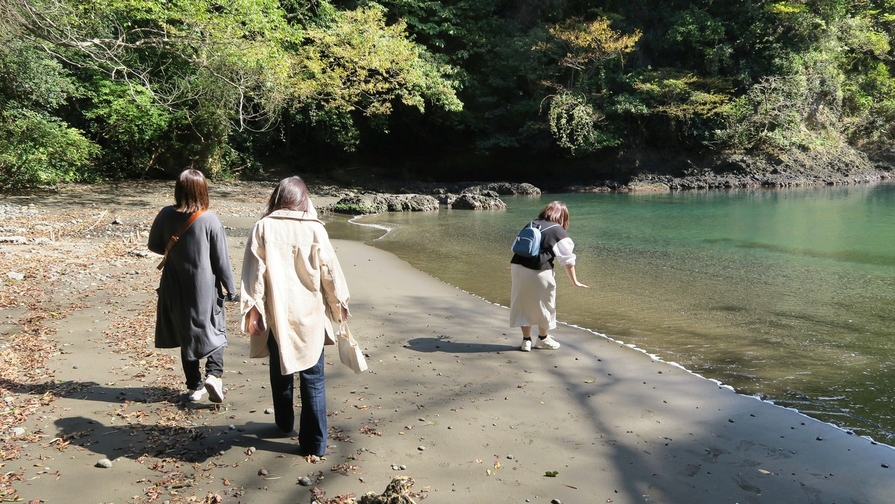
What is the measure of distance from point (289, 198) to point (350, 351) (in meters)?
0.93

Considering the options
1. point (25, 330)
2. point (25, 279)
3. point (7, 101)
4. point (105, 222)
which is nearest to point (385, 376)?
point (25, 330)

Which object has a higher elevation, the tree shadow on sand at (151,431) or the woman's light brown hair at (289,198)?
the woman's light brown hair at (289,198)

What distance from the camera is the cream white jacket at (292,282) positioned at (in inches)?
128

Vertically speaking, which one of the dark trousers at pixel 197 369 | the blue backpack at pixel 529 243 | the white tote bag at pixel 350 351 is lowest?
the dark trousers at pixel 197 369

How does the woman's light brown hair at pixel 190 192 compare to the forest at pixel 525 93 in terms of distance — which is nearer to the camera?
the woman's light brown hair at pixel 190 192

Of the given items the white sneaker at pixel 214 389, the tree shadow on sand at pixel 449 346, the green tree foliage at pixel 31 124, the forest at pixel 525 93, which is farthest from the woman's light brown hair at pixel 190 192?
the forest at pixel 525 93

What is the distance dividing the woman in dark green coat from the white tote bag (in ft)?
3.30

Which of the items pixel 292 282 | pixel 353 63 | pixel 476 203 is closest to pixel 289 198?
pixel 292 282

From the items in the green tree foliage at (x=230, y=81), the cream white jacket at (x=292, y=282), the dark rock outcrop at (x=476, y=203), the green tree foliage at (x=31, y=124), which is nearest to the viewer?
the cream white jacket at (x=292, y=282)

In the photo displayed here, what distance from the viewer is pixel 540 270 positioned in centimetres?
571

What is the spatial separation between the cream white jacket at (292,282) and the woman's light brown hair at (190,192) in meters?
0.88

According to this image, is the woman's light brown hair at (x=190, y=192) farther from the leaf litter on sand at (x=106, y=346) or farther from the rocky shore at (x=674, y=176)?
the rocky shore at (x=674, y=176)

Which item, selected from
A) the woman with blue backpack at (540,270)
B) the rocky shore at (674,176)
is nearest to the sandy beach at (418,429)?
the woman with blue backpack at (540,270)

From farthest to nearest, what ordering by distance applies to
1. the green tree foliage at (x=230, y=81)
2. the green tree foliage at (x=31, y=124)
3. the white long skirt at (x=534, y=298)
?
the green tree foliage at (x=230, y=81), the green tree foliage at (x=31, y=124), the white long skirt at (x=534, y=298)
